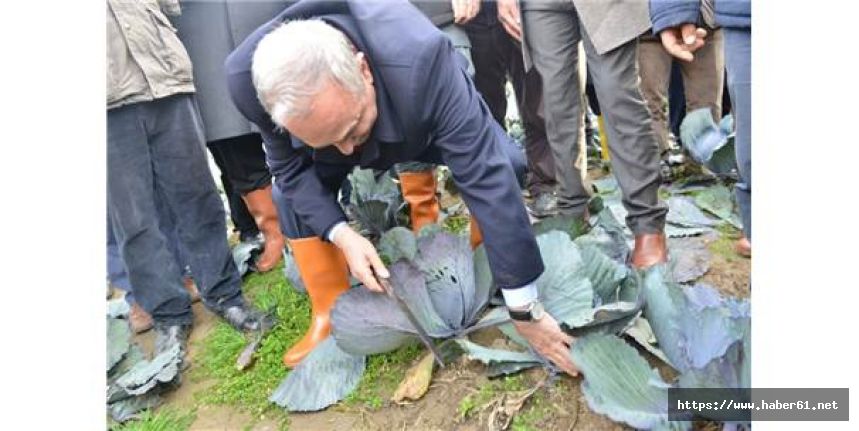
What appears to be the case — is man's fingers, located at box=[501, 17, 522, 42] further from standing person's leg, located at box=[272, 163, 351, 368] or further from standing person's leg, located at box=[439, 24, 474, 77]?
standing person's leg, located at box=[272, 163, 351, 368]

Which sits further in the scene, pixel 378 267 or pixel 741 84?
pixel 378 267

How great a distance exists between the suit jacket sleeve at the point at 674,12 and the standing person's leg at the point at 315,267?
1034 millimetres

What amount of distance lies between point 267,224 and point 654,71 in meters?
1.95

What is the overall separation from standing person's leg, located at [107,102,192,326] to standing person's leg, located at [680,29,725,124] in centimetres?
240

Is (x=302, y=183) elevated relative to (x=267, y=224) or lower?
elevated

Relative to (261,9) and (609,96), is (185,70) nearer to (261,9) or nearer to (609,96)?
(261,9)

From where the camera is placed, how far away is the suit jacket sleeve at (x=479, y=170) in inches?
63.9

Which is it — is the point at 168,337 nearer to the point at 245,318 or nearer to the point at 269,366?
the point at 245,318

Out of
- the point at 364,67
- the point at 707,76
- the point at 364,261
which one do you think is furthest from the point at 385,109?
the point at 707,76

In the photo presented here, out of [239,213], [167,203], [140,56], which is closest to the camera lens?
[140,56]

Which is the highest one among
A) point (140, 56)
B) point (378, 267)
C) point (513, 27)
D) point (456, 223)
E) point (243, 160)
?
point (140, 56)

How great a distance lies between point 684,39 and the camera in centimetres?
194

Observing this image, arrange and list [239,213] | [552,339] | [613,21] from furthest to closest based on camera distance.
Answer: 1. [239,213]
2. [613,21]
3. [552,339]

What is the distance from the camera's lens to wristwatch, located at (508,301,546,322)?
1.69 m
